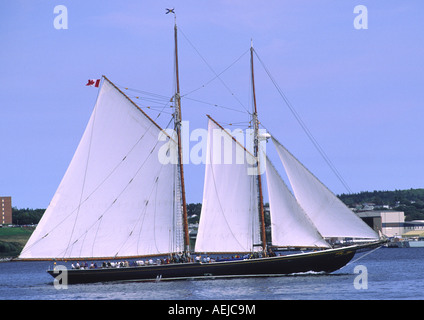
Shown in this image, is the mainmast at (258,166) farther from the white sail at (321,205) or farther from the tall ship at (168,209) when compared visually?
the white sail at (321,205)

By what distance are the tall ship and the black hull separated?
0.09 metres

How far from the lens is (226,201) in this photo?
68750 millimetres

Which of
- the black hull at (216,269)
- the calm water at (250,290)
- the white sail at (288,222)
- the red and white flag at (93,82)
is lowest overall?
the calm water at (250,290)

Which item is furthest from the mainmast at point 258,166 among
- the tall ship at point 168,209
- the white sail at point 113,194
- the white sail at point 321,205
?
the white sail at point 113,194

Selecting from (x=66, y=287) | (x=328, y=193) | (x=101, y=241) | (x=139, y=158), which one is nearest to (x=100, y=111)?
(x=139, y=158)

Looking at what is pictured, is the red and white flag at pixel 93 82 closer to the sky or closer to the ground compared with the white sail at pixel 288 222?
closer to the sky

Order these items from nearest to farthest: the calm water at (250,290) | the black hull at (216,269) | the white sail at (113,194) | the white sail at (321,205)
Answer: the calm water at (250,290)
the white sail at (113,194)
the white sail at (321,205)
the black hull at (216,269)

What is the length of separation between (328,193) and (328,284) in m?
9.52

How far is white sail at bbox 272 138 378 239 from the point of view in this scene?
66750mm

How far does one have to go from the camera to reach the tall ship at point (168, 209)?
6569cm

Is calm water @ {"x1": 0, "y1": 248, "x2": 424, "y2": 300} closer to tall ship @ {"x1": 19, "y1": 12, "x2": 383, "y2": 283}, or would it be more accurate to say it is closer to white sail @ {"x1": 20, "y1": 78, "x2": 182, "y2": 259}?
tall ship @ {"x1": 19, "y1": 12, "x2": 383, "y2": 283}

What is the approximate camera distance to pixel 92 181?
65.9 m

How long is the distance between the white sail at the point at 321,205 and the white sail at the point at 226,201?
4.47 m

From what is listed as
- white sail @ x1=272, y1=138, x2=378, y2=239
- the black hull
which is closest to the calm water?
the black hull
